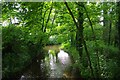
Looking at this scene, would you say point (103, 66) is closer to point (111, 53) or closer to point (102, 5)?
point (111, 53)

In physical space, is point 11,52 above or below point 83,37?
below

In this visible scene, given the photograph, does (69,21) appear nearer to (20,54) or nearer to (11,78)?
(20,54)

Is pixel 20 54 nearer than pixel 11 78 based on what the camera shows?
No

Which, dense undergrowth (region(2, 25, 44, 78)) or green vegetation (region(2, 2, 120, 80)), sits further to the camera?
dense undergrowth (region(2, 25, 44, 78))

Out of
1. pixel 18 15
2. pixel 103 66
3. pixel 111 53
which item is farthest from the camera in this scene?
pixel 18 15

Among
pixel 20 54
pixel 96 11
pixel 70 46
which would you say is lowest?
pixel 70 46

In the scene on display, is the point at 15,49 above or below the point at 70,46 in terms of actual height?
above

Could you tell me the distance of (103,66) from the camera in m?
7.92

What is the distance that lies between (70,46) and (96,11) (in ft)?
20.9

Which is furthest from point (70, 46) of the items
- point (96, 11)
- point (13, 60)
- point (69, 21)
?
point (13, 60)

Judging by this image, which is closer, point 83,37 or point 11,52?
point 83,37

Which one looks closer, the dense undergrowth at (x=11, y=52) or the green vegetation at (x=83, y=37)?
the green vegetation at (x=83, y=37)

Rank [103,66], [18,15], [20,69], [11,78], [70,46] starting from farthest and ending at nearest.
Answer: [70,46] → [18,15] → [20,69] → [11,78] → [103,66]

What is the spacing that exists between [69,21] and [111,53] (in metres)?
4.28
